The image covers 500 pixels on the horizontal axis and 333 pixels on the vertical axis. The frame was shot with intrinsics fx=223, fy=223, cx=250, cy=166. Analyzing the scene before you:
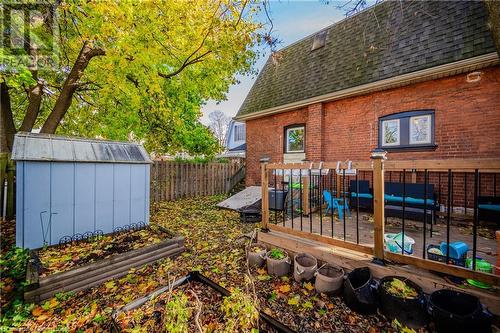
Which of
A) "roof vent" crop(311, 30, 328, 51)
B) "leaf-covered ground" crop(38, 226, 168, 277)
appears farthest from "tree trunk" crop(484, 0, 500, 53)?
"roof vent" crop(311, 30, 328, 51)

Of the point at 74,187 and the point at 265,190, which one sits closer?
the point at 265,190

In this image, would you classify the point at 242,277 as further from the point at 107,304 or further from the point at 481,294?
the point at 481,294

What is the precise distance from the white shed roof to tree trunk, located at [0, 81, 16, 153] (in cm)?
366

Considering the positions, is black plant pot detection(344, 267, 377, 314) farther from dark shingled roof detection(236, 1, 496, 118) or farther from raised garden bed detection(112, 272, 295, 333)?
dark shingled roof detection(236, 1, 496, 118)

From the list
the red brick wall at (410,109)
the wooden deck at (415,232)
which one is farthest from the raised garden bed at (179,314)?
the red brick wall at (410,109)

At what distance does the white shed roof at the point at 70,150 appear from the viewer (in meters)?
4.13

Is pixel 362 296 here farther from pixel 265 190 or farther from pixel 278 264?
pixel 265 190

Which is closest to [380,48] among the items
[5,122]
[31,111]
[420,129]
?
[420,129]

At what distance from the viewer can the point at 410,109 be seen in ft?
22.4

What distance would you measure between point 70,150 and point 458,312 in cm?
661

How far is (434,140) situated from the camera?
6.48 meters

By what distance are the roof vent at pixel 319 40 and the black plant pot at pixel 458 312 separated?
1032cm

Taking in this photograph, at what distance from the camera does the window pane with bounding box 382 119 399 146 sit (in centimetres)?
717

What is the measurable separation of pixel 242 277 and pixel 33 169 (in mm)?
4239
